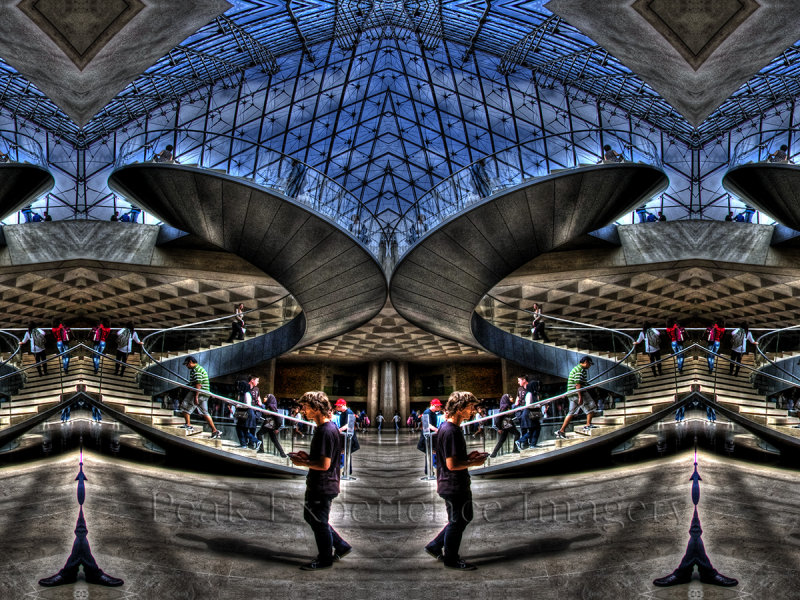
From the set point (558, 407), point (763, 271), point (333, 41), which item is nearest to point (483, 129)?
point (333, 41)

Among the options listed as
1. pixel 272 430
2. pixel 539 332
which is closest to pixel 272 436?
pixel 272 430

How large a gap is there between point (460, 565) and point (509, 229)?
16049 mm

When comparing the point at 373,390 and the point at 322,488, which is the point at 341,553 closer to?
the point at 322,488

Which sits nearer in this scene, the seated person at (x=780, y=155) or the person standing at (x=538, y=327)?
the seated person at (x=780, y=155)

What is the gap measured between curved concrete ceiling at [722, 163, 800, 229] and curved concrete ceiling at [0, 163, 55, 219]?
23.3 m

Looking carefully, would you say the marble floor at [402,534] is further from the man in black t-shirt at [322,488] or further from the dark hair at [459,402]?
the dark hair at [459,402]

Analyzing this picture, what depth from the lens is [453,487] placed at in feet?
19.1

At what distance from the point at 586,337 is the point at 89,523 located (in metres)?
21.1

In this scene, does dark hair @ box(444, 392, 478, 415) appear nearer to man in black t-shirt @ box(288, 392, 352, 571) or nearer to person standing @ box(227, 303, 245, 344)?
man in black t-shirt @ box(288, 392, 352, 571)

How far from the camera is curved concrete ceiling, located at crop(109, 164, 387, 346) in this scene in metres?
19.9

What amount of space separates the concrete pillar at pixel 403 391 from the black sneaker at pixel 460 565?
37131mm

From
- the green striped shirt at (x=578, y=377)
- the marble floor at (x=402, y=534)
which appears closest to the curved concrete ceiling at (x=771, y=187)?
the green striped shirt at (x=578, y=377)

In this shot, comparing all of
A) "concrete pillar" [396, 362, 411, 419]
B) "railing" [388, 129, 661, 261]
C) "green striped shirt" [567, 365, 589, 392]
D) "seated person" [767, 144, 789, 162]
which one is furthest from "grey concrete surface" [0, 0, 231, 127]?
"concrete pillar" [396, 362, 411, 419]

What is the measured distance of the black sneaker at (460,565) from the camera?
563cm
